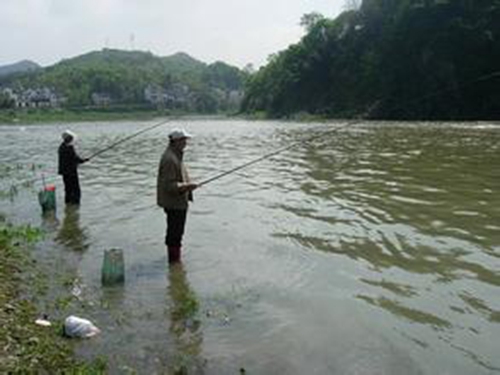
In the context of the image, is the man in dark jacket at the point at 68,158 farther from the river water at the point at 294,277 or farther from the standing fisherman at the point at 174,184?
the standing fisherman at the point at 174,184

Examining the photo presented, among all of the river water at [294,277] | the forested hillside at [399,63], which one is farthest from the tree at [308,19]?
the river water at [294,277]

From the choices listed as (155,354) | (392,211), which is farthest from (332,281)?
(392,211)

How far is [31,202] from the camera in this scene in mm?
18422

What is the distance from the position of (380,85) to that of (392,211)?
92.0m

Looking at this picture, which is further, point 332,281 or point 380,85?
point 380,85

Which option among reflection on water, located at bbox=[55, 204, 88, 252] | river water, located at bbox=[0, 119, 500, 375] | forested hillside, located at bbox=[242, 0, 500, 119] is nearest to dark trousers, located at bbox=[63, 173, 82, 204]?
river water, located at bbox=[0, 119, 500, 375]

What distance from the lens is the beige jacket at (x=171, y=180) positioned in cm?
1041

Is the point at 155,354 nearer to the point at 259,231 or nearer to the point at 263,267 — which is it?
the point at 263,267

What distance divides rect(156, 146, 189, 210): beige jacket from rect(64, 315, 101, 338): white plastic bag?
3357mm

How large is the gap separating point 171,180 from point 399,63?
95.6 metres

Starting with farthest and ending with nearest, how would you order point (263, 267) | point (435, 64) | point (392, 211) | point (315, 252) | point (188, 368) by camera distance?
point (435, 64)
point (392, 211)
point (315, 252)
point (263, 267)
point (188, 368)

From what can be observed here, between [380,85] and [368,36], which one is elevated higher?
[368,36]

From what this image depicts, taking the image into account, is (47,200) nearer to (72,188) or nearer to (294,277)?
(72,188)

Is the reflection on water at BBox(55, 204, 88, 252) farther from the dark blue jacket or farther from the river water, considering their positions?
the dark blue jacket
